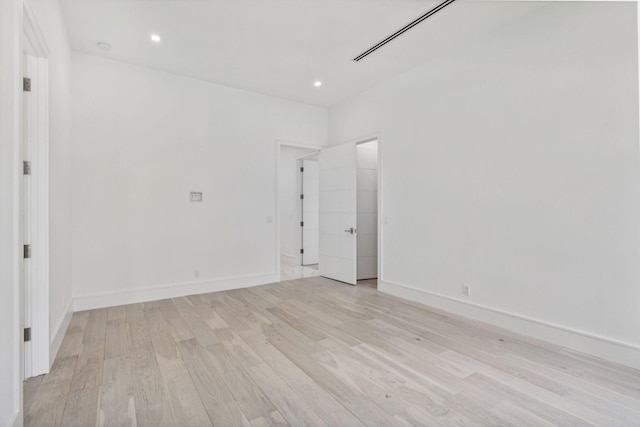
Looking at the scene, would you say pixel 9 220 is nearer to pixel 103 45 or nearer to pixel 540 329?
pixel 103 45

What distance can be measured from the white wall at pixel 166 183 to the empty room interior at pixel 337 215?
3 cm

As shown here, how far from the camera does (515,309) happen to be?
9.87 ft

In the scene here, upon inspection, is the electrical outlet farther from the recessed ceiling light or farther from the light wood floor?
the recessed ceiling light

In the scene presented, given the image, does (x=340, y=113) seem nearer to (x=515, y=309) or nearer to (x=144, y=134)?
(x=144, y=134)

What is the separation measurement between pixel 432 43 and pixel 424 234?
2290mm

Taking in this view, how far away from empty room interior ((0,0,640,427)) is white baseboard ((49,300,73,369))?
0.20 ft

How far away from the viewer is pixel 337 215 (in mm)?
5199

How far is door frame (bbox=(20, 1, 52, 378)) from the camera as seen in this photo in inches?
85.4

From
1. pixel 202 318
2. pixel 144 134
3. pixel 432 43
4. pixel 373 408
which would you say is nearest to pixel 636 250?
pixel 373 408

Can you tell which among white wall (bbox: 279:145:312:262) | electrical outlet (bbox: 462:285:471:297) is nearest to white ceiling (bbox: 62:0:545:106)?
electrical outlet (bbox: 462:285:471:297)

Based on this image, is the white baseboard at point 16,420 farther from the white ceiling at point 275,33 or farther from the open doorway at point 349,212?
the open doorway at point 349,212

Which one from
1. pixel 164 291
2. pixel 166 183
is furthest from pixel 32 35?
pixel 164 291

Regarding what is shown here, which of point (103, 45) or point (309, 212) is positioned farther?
point (309, 212)

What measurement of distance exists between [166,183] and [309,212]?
3.54 meters
